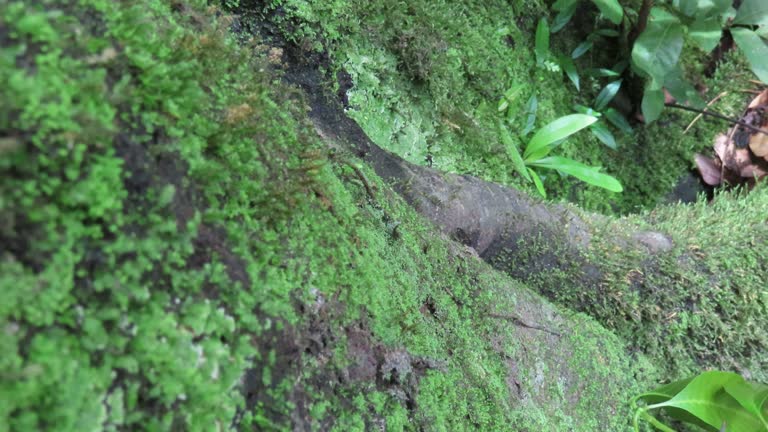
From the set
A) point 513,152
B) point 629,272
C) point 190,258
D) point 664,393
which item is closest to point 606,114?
point 513,152

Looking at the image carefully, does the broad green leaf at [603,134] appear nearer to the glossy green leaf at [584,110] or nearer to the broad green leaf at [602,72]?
the glossy green leaf at [584,110]

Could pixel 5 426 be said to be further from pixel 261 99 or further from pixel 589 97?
pixel 589 97

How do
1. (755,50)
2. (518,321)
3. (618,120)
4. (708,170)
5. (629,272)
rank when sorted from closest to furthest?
(518,321) < (629,272) < (755,50) < (618,120) < (708,170)

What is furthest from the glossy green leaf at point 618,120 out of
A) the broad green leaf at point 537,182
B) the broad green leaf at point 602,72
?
the broad green leaf at point 537,182

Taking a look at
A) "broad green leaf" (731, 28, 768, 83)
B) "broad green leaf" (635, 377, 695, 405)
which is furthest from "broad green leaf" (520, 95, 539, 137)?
"broad green leaf" (635, 377, 695, 405)

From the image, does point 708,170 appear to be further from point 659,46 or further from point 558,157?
point 558,157
